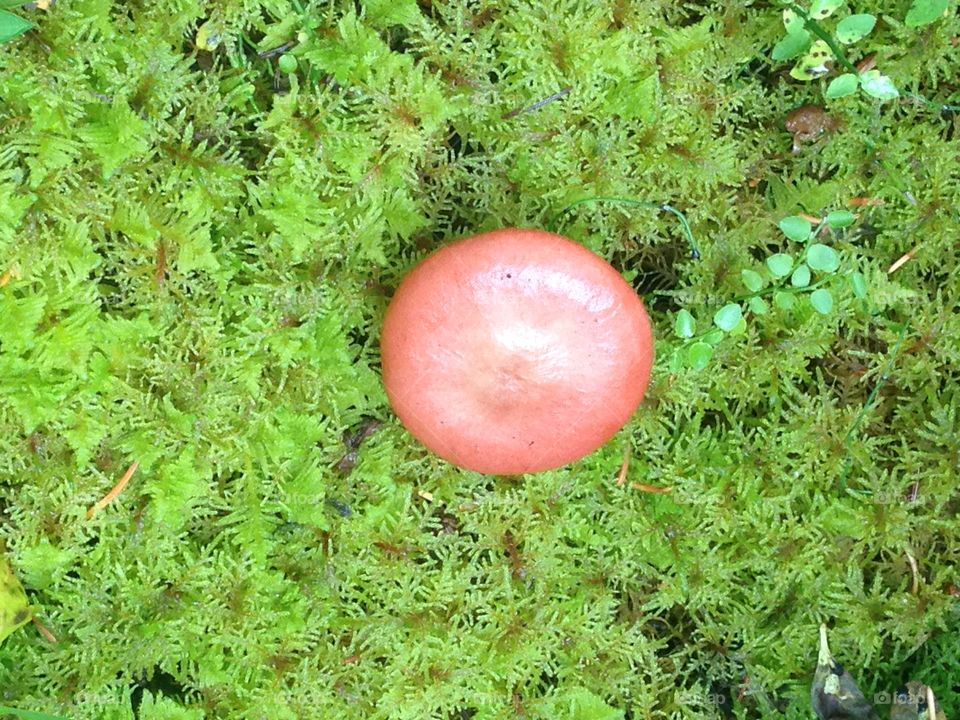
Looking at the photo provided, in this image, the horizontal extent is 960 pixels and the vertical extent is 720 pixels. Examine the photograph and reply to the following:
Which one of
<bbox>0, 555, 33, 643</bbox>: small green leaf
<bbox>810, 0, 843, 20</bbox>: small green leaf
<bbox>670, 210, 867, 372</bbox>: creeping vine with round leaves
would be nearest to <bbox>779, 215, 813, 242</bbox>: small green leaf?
<bbox>670, 210, 867, 372</bbox>: creeping vine with round leaves

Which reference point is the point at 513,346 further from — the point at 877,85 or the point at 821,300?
the point at 877,85

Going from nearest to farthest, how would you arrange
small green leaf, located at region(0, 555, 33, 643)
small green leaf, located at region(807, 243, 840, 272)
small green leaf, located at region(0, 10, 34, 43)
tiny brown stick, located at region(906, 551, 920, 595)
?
small green leaf, located at region(0, 10, 34, 43) < small green leaf, located at region(0, 555, 33, 643) < small green leaf, located at region(807, 243, 840, 272) < tiny brown stick, located at region(906, 551, 920, 595)

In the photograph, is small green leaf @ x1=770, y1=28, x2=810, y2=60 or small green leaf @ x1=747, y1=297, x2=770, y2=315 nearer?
small green leaf @ x1=770, y1=28, x2=810, y2=60

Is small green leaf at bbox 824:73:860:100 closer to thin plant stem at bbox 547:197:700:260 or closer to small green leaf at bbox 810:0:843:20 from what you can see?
small green leaf at bbox 810:0:843:20

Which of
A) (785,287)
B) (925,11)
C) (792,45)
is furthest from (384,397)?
(925,11)

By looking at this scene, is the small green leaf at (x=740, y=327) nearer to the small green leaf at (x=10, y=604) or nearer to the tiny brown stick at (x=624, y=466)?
the tiny brown stick at (x=624, y=466)

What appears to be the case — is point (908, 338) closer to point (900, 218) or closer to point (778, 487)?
point (900, 218)

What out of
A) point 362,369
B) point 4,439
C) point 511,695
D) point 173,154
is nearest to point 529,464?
point 362,369

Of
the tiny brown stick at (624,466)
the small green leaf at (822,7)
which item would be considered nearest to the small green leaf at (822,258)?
the small green leaf at (822,7)
